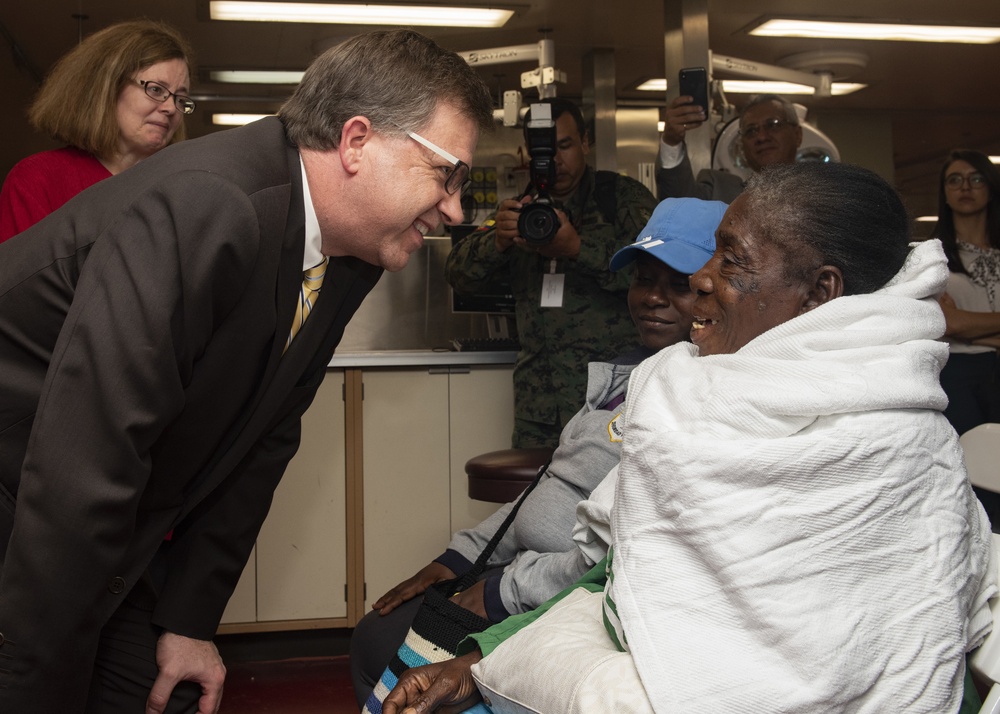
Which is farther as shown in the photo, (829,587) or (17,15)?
(17,15)

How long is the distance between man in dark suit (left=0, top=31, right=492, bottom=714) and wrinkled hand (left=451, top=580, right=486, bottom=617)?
36 cm

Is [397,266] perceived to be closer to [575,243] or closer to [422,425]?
[575,243]

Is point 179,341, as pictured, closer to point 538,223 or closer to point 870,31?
point 538,223

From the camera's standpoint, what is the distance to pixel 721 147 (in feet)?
11.4

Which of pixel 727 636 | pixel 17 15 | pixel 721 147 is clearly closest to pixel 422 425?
pixel 721 147

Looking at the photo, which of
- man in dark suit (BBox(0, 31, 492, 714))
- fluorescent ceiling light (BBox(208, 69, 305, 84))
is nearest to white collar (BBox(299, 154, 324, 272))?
man in dark suit (BBox(0, 31, 492, 714))

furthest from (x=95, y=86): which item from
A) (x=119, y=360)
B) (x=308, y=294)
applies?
(x=119, y=360)

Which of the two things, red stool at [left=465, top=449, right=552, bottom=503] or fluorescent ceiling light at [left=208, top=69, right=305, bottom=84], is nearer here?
red stool at [left=465, top=449, right=552, bottom=503]

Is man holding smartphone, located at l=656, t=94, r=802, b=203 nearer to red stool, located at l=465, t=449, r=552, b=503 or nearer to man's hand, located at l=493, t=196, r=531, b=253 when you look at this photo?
man's hand, located at l=493, t=196, r=531, b=253

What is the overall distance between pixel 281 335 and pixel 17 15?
5.81 m

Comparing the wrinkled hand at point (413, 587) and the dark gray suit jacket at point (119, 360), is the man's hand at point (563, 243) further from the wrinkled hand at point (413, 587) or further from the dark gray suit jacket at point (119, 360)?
the dark gray suit jacket at point (119, 360)

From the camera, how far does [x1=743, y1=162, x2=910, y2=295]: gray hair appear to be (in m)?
1.19

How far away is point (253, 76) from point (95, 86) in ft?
18.2

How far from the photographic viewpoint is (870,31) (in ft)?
21.3
